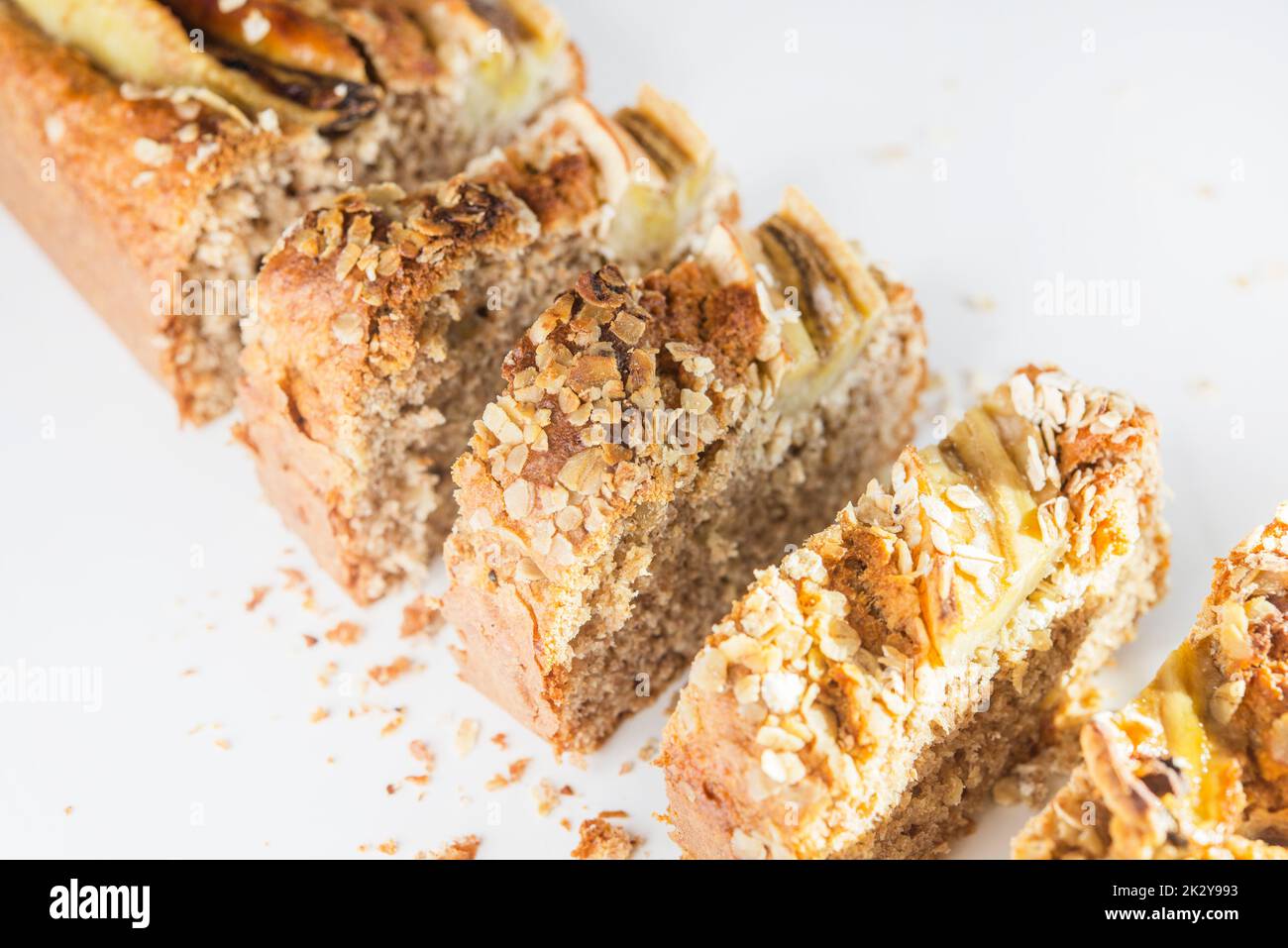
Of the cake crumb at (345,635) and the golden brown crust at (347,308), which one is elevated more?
the golden brown crust at (347,308)

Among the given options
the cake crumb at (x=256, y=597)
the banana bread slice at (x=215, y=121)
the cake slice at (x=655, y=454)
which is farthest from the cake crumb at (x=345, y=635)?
the banana bread slice at (x=215, y=121)

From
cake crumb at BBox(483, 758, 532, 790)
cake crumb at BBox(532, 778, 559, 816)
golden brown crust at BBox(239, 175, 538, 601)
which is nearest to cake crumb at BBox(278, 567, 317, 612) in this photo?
golden brown crust at BBox(239, 175, 538, 601)

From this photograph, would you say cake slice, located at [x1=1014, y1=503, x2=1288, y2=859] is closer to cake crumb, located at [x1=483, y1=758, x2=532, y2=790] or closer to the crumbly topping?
the crumbly topping

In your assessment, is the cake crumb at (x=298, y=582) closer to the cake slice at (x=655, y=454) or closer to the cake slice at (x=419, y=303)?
the cake slice at (x=419, y=303)
